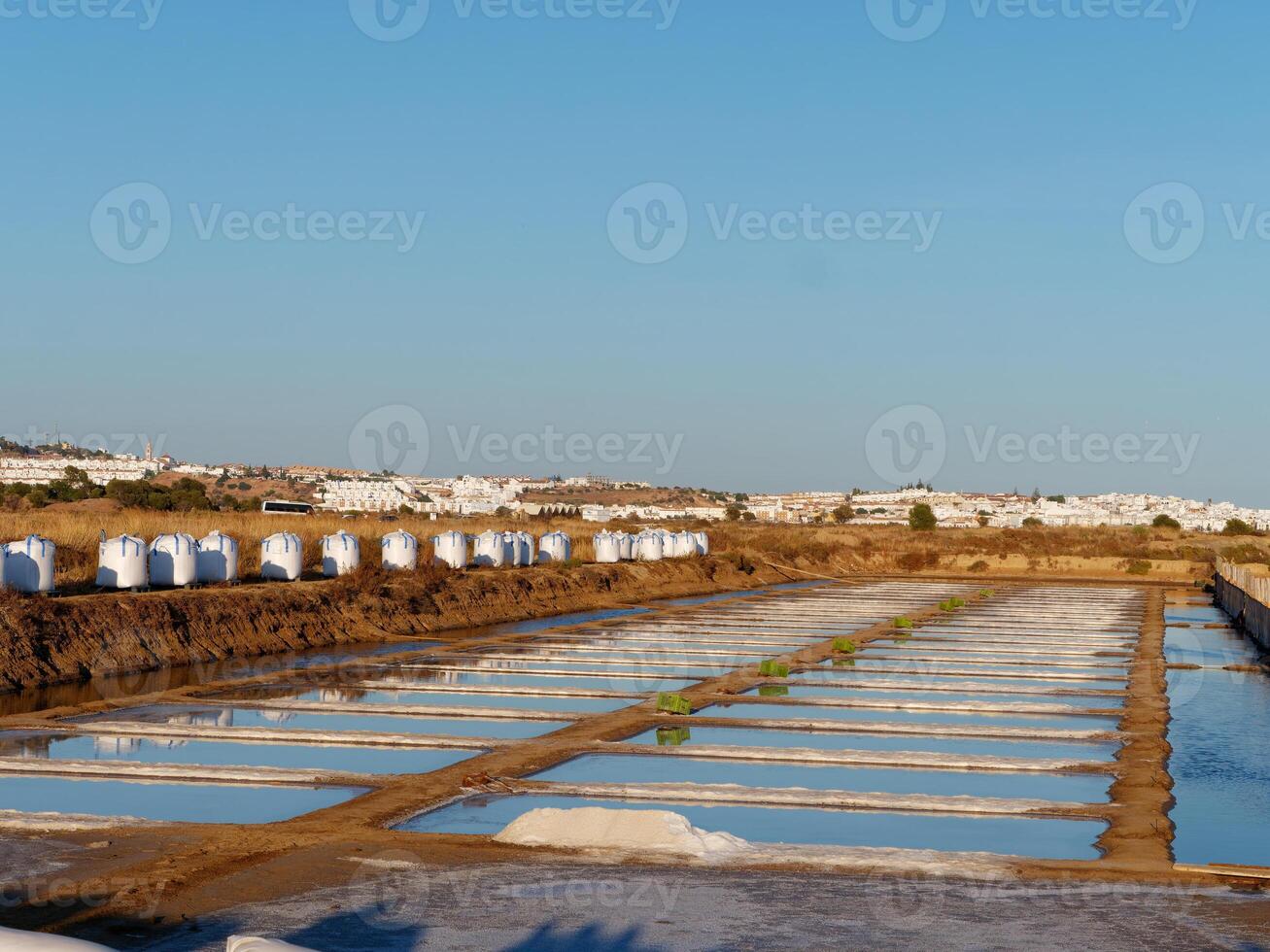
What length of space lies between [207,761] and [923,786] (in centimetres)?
487

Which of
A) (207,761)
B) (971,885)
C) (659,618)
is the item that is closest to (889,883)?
(971,885)

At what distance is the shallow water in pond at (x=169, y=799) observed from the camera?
8.77 m

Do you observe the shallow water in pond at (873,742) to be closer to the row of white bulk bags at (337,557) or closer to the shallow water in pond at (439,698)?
the shallow water in pond at (439,698)

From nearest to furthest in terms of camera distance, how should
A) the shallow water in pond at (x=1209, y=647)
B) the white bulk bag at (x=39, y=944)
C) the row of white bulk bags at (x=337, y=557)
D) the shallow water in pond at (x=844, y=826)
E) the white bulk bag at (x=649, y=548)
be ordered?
the white bulk bag at (x=39, y=944) → the shallow water in pond at (x=844, y=826) → the shallow water in pond at (x=1209, y=647) → the row of white bulk bags at (x=337, y=557) → the white bulk bag at (x=649, y=548)

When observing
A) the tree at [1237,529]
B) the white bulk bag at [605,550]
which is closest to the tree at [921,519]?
the tree at [1237,529]

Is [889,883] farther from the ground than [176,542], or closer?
closer

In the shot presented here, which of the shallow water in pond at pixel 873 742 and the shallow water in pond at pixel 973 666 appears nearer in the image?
the shallow water in pond at pixel 873 742

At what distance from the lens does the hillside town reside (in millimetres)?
97938

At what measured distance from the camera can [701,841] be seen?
788 cm

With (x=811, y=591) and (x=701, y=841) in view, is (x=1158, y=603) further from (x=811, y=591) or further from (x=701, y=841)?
(x=701, y=841)

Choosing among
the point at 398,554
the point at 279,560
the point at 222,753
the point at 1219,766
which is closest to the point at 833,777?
the point at 1219,766

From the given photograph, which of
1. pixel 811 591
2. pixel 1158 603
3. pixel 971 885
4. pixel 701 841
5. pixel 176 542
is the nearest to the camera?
pixel 971 885

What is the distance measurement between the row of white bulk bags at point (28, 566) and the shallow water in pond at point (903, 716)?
8884mm

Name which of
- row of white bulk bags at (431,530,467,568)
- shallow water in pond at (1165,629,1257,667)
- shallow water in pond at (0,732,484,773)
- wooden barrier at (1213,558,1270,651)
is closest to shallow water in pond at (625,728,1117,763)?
shallow water in pond at (0,732,484,773)
